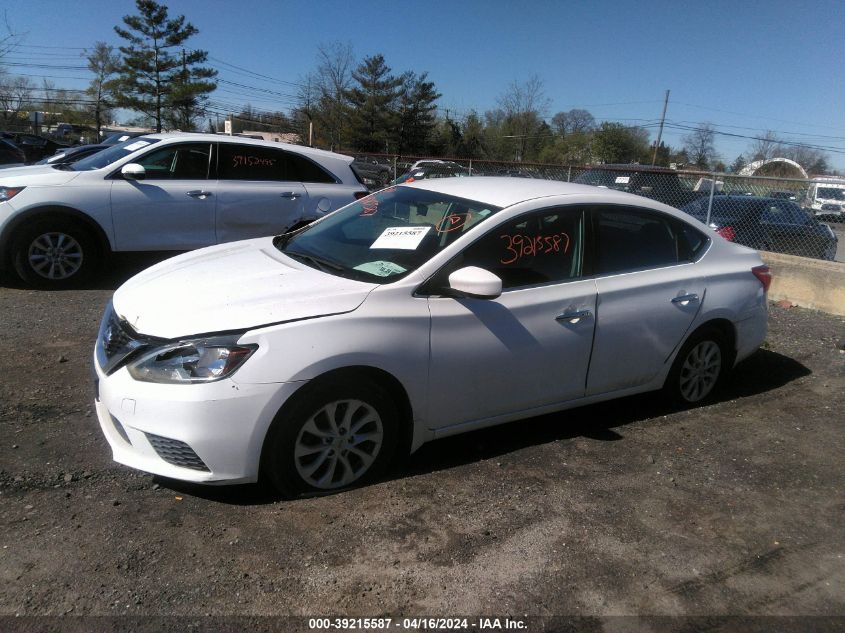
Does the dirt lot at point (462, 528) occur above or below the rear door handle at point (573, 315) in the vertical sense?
below

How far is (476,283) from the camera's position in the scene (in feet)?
11.6

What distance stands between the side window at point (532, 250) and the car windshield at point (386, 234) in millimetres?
138

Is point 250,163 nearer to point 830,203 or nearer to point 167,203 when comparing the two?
point 167,203

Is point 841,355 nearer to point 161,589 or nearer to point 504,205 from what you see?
point 504,205

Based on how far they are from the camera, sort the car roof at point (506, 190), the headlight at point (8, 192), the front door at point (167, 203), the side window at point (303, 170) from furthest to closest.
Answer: the side window at point (303, 170), the front door at point (167, 203), the headlight at point (8, 192), the car roof at point (506, 190)

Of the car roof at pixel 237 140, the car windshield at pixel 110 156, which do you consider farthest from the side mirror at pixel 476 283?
the car windshield at pixel 110 156

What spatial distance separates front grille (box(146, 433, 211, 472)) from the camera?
3.13 m

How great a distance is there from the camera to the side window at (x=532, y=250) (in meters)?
3.89

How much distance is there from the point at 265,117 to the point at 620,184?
2674 inches

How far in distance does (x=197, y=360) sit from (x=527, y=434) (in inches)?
88.0

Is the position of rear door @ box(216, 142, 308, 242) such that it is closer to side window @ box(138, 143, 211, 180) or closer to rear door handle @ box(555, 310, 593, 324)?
side window @ box(138, 143, 211, 180)

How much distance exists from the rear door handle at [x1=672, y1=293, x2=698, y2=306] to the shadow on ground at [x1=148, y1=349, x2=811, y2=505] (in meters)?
0.81

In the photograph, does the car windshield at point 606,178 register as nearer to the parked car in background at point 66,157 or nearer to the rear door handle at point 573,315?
the parked car in background at point 66,157

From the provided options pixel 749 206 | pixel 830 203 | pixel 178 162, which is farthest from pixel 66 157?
pixel 830 203
